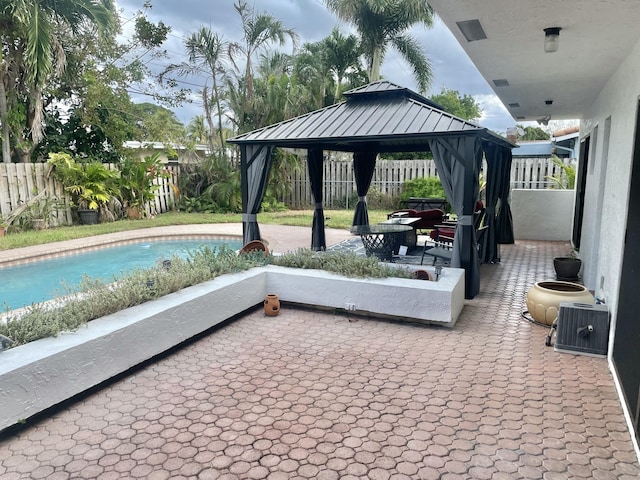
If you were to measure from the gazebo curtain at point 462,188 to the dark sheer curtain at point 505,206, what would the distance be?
3.39 metres

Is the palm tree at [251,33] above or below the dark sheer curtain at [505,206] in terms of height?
above

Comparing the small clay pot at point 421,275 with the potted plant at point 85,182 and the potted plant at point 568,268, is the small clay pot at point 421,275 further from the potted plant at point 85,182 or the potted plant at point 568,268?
the potted plant at point 85,182

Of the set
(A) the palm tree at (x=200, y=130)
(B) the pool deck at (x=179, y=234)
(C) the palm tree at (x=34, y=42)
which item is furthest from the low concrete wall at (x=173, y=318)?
(A) the palm tree at (x=200, y=130)

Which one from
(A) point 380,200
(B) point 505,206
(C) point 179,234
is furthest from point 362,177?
(A) point 380,200

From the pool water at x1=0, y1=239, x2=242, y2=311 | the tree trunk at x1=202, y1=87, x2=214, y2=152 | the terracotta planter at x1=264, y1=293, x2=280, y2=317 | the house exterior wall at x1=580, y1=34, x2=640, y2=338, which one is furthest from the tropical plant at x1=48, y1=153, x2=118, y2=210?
the house exterior wall at x1=580, y1=34, x2=640, y2=338

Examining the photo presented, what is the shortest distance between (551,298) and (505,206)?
19.6 ft

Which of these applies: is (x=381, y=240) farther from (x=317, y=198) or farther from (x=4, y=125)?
(x=4, y=125)

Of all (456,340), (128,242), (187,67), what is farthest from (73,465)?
(187,67)

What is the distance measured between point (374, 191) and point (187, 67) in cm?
875

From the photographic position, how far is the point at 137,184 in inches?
561

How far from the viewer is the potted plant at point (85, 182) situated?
41.6 ft

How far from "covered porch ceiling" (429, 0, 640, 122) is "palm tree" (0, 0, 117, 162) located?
10.9 metres

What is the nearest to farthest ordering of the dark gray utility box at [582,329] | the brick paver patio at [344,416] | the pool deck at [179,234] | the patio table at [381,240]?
the brick paver patio at [344,416]
the dark gray utility box at [582,329]
the patio table at [381,240]
the pool deck at [179,234]

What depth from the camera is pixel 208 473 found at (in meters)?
2.59
